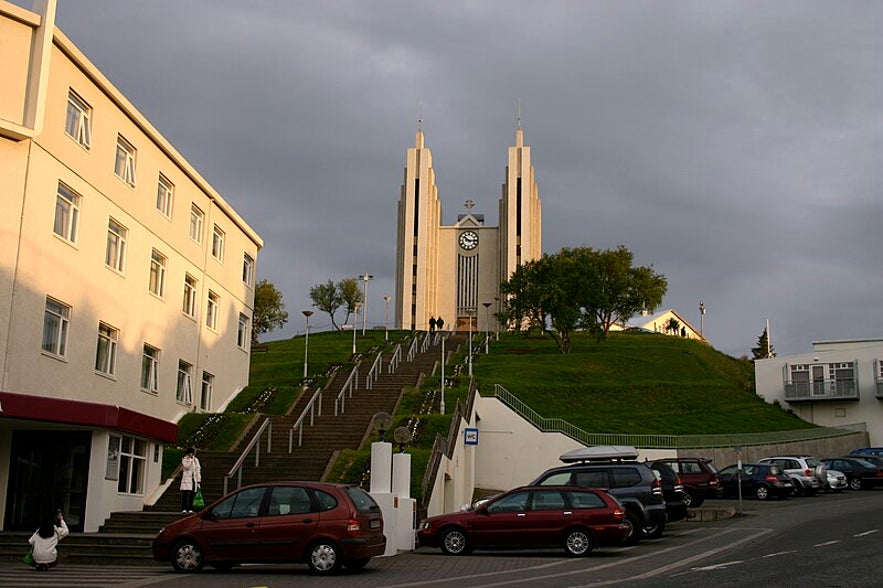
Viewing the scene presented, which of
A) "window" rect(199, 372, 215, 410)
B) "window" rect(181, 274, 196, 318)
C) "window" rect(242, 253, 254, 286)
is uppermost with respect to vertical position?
"window" rect(242, 253, 254, 286)

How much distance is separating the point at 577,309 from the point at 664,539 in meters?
48.9

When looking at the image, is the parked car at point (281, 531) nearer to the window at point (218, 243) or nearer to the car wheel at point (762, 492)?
the car wheel at point (762, 492)

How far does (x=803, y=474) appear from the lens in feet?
108

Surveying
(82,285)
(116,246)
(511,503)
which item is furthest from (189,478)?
(116,246)

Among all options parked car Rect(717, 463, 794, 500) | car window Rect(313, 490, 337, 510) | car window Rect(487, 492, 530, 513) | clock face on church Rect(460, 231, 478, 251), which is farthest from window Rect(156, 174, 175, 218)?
clock face on church Rect(460, 231, 478, 251)

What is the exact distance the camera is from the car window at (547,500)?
18.6 m

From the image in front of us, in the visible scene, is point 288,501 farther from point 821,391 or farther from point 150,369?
point 821,391

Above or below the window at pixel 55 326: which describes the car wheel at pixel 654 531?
below

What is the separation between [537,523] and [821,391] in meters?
43.0

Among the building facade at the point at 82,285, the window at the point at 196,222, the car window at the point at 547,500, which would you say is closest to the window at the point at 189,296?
the building facade at the point at 82,285

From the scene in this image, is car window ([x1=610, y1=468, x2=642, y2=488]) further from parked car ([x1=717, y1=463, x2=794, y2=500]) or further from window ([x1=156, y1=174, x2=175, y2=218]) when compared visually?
window ([x1=156, y1=174, x2=175, y2=218])

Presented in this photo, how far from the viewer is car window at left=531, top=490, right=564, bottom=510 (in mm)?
18594

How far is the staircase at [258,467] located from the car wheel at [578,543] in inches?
312

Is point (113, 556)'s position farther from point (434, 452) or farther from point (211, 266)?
point (211, 266)
